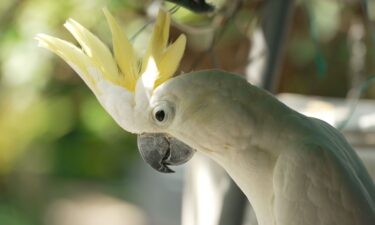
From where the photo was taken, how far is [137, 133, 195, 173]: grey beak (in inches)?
26.7

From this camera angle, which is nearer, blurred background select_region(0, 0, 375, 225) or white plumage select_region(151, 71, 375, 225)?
white plumage select_region(151, 71, 375, 225)

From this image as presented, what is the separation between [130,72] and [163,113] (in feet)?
0.21

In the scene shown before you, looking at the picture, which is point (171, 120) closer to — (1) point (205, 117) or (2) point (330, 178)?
(1) point (205, 117)

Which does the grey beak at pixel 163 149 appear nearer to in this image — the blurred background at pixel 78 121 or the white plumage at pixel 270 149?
the white plumage at pixel 270 149

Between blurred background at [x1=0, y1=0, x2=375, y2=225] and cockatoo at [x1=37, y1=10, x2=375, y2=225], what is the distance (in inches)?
41.4

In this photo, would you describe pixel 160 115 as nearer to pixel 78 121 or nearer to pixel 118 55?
pixel 118 55

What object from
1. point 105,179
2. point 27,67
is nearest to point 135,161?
point 105,179

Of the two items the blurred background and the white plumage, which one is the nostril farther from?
the blurred background

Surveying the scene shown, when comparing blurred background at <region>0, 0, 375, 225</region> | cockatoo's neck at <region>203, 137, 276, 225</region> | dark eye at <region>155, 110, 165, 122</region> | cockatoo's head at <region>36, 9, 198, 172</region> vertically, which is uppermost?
blurred background at <region>0, 0, 375, 225</region>

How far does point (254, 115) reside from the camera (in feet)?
2.06

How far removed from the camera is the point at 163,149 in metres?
0.68

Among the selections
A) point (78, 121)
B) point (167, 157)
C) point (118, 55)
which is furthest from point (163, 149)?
point (78, 121)

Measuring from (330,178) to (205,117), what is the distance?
134 mm

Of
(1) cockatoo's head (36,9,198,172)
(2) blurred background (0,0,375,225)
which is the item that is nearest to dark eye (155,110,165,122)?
(1) cockatoo's head (36,9,198,172)
